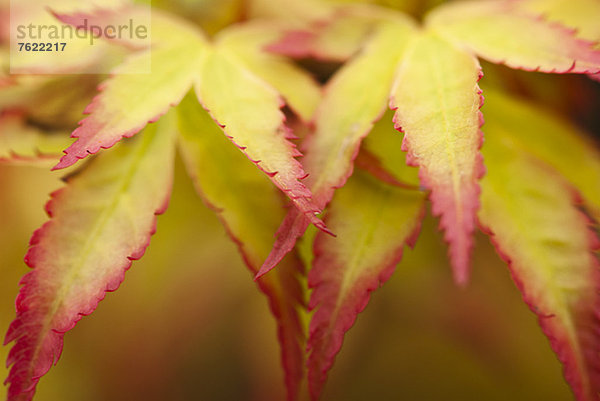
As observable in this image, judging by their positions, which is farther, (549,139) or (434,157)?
(549,139)

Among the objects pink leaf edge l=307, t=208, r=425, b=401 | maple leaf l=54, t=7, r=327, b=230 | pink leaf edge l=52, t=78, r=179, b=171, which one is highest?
maple leaf l=54, t=7, r=327, b=230

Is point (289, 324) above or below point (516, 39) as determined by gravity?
below

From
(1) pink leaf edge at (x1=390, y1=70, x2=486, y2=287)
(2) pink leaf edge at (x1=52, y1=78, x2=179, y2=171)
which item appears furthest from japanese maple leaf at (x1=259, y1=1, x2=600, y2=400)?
(2) pink leaf edge at (x1=52, y1=78, x2=179, y2=171)

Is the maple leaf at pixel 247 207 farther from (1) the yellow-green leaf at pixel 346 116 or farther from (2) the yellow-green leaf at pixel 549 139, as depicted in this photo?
(2) the yellow-green leaf at pixel 549 139

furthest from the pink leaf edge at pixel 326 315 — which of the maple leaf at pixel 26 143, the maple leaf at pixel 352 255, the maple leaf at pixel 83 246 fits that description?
the maple leaf at pixel 26 143

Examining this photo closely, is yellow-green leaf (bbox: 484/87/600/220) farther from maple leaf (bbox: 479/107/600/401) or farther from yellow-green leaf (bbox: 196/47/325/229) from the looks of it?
yellow-green leaf (bbox: 196/47/325/229)

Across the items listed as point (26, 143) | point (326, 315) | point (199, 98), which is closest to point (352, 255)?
point (326, 315)

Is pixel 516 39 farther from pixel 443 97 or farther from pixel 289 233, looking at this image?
pixel 289 233
